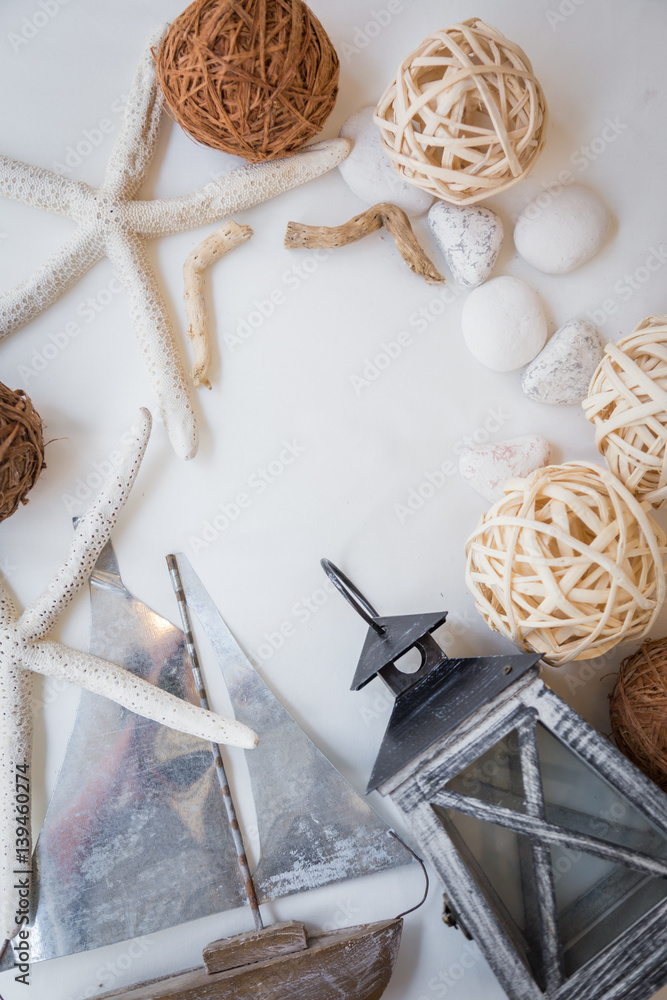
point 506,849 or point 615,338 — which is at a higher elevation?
point 615,338

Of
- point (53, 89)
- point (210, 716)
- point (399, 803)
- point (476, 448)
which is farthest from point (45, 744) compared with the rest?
point (53, 89)

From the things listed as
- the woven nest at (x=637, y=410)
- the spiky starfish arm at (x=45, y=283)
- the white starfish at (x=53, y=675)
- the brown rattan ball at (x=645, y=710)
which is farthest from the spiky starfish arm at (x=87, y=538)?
the brown rattan ball at (x=645, y=710)

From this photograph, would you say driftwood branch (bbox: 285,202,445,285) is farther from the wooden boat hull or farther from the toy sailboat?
the wooden boat hull

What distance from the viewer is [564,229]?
0.95 meters

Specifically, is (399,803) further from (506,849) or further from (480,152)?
(480,152)

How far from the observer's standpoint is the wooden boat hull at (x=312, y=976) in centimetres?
83

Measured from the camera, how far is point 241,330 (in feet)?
3.30

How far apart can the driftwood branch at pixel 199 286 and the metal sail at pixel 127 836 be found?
1.46ft

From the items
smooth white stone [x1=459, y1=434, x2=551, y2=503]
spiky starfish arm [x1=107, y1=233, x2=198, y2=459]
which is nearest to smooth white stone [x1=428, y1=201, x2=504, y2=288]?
smooth white stone [x1=459, y1=434, x2=551, y2=503]

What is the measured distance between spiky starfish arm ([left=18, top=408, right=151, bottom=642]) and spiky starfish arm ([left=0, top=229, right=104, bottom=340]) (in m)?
0.24

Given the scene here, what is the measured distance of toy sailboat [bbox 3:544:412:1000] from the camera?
0.92 meters

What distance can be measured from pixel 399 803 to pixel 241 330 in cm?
69

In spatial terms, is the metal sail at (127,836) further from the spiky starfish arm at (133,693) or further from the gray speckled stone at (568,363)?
the gray speckled stone at (568,363)

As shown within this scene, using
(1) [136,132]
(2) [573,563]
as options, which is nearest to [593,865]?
(2) [573,563]
